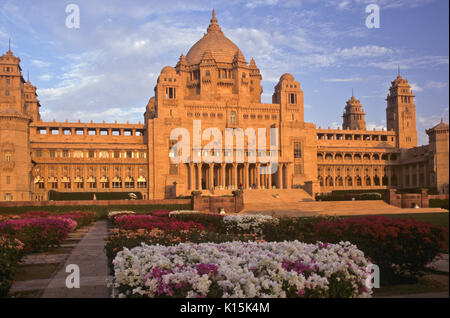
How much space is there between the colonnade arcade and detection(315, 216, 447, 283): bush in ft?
193

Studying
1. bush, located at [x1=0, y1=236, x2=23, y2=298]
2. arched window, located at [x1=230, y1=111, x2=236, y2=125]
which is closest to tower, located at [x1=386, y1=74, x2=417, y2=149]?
arched window, located at [x1=230, y1=111, x2=236, y2=125]

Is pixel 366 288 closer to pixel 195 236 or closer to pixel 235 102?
pixel 195 236

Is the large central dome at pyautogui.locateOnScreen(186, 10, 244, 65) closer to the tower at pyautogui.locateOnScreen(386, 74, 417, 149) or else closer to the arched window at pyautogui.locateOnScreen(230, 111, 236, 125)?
the arched window at pyautogui.locateOnScreen(230, 111, 236, 125)

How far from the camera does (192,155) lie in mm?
74938

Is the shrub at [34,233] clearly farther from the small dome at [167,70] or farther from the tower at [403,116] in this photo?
the tower at [403,116]

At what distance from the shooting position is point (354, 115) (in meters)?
125

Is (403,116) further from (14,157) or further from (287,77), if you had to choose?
(14,157)

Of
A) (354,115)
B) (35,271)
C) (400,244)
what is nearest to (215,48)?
(354,115)

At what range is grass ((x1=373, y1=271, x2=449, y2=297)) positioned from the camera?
416 inches

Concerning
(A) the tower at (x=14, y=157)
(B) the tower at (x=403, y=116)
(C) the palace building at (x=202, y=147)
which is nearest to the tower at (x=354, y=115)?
(B) the tower at (x=403, y=116)

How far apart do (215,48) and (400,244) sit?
7939 centimetres

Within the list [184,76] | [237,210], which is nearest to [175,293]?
[237,210]

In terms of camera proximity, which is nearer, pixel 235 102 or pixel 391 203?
pixel 391 203
